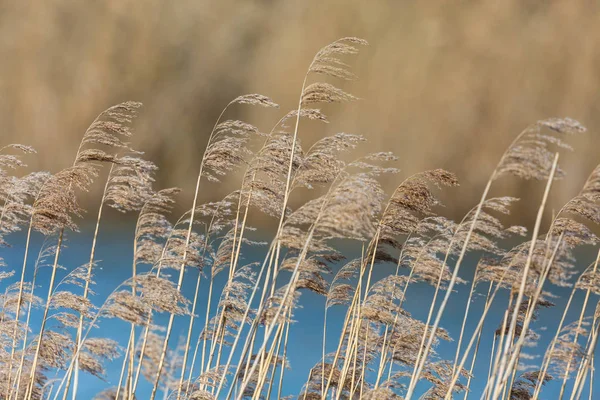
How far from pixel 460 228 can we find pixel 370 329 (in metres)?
1.61

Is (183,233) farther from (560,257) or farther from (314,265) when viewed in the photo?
(560,257)

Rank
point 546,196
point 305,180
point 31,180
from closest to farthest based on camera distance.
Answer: point 546,196 < point 305,180 < point 31,180

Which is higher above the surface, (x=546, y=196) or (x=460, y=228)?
(x=460, y=228)

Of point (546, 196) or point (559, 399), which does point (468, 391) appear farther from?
point (546, 196)

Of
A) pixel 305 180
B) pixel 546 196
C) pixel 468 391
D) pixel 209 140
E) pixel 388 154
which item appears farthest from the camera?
pixel 468 391

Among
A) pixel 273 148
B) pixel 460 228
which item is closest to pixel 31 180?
pixel 273 148

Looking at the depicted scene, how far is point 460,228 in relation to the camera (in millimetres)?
3777

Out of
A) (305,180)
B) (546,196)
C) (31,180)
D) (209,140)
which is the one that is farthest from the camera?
(31,180)

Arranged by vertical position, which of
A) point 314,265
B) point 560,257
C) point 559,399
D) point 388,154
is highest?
point 388,154

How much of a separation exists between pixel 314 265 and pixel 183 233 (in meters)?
0.95

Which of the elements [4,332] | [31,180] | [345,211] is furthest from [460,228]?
[4,332]

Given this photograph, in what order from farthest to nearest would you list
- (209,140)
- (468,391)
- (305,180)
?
(468,391)
(209,140)
(305,180)

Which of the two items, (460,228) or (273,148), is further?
(273,148)

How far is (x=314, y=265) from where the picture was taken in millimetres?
4035
